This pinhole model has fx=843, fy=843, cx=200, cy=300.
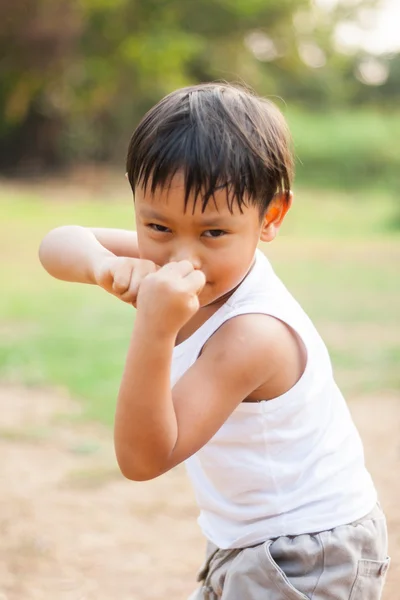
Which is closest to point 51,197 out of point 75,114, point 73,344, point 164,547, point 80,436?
point 75,114

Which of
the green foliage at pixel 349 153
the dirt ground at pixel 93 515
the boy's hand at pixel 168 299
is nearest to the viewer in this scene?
the boy's hand at pixel 168 299

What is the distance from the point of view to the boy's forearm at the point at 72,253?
1837 mm

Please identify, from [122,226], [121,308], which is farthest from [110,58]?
[121,308]

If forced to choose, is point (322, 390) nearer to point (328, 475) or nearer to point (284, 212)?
point (328, 475)

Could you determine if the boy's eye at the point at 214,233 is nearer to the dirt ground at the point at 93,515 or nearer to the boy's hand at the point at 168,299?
the boy's hand at the point at 168,299

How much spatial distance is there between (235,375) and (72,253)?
2.13ft

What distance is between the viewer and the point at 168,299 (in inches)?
51.7

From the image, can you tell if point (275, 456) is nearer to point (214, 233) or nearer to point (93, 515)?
point (214, 233)

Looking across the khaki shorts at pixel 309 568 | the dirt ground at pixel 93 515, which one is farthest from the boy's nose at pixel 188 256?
the dirt ground at pixel 93 515

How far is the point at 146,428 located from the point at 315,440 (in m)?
0.42

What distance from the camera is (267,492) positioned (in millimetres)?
1562

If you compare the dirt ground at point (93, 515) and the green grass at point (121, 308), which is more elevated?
the green grass at point (121, 308)

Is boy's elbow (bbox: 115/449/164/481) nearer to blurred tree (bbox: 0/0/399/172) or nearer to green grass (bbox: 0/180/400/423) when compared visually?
green grass (bbox: 0/180/400/423)

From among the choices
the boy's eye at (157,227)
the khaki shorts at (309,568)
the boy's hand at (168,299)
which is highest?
the boy's eye at (157,227)
